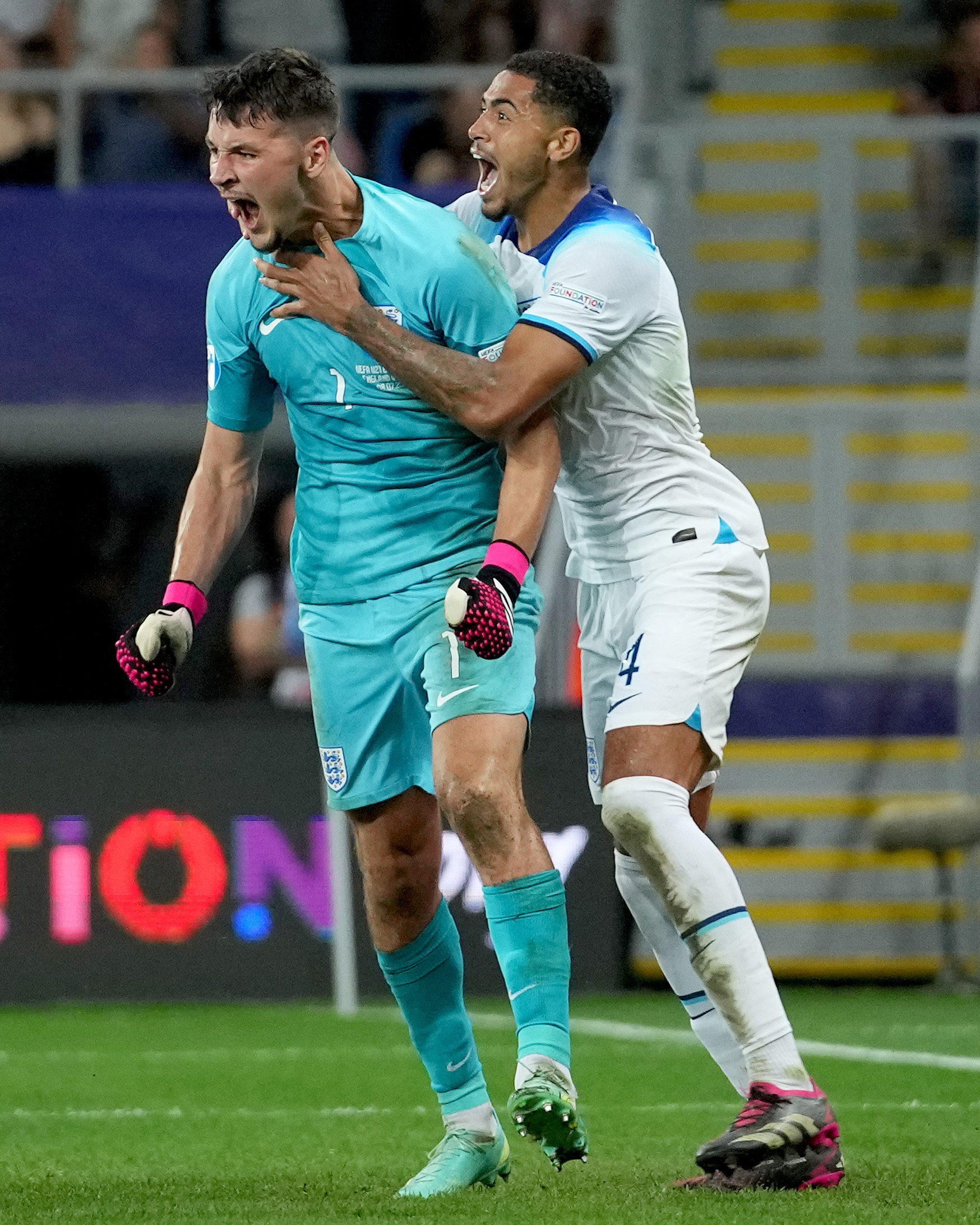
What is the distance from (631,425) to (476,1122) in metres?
1.45

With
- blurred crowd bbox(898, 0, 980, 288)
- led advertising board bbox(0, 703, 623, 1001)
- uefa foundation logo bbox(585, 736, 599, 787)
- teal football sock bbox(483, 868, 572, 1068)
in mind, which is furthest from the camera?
blurred crowd bbox(898, 0, 980, 288)

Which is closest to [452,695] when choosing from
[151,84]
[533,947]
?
[533,947]

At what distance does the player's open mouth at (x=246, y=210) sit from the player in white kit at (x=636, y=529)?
141mm

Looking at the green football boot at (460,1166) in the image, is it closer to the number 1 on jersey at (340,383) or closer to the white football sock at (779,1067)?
the white football sock at (779,1067)

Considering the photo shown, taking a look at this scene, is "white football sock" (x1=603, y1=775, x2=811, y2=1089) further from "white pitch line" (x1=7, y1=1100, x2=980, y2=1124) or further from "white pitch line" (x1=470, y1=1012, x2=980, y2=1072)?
"white pitch line" (x1=470, y1=1012, x2=980, y2=1072)

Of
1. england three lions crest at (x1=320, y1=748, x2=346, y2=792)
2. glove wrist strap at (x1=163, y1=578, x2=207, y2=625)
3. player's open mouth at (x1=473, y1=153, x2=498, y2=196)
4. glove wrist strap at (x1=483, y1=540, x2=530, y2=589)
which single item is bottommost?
england three lions crest at (x1=320, y1=748, x2=346, y2=792)

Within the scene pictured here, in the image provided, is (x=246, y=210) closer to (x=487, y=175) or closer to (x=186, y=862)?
(x=487, y=175)

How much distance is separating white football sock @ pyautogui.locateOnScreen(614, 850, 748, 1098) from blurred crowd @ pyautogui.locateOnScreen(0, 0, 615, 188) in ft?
24.4

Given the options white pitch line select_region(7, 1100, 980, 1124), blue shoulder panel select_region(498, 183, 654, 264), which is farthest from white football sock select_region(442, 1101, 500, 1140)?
blue shoulder panel select_region(498, 183, 654, 264)

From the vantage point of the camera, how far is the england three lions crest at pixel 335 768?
4.62m

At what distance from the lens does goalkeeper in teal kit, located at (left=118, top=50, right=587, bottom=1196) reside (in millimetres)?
4441

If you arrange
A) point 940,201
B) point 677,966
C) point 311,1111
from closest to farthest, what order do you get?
1. point 677,966
2. point 311,1111
3. point 940,201

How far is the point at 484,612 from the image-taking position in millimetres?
4188

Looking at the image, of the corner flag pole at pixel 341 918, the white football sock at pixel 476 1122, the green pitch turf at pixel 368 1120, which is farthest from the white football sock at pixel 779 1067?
the corner flag pole at pixel 341 918
